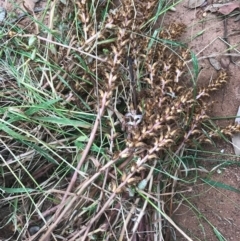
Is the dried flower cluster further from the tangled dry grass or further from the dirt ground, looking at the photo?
the dirt ground

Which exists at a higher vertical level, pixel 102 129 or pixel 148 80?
pixel 148 80

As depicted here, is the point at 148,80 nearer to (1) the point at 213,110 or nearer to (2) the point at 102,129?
(2) the point at 102,129

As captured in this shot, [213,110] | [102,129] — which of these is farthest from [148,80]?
[213,110]

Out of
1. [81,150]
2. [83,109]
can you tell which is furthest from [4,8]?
[81,150]

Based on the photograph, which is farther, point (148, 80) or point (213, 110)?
point (213, 110)

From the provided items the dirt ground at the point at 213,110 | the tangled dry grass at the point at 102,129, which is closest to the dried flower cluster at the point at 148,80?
the tangled dry grass at the point at 102,129

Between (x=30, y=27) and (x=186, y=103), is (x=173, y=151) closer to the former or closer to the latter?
(x=186, y=103)
